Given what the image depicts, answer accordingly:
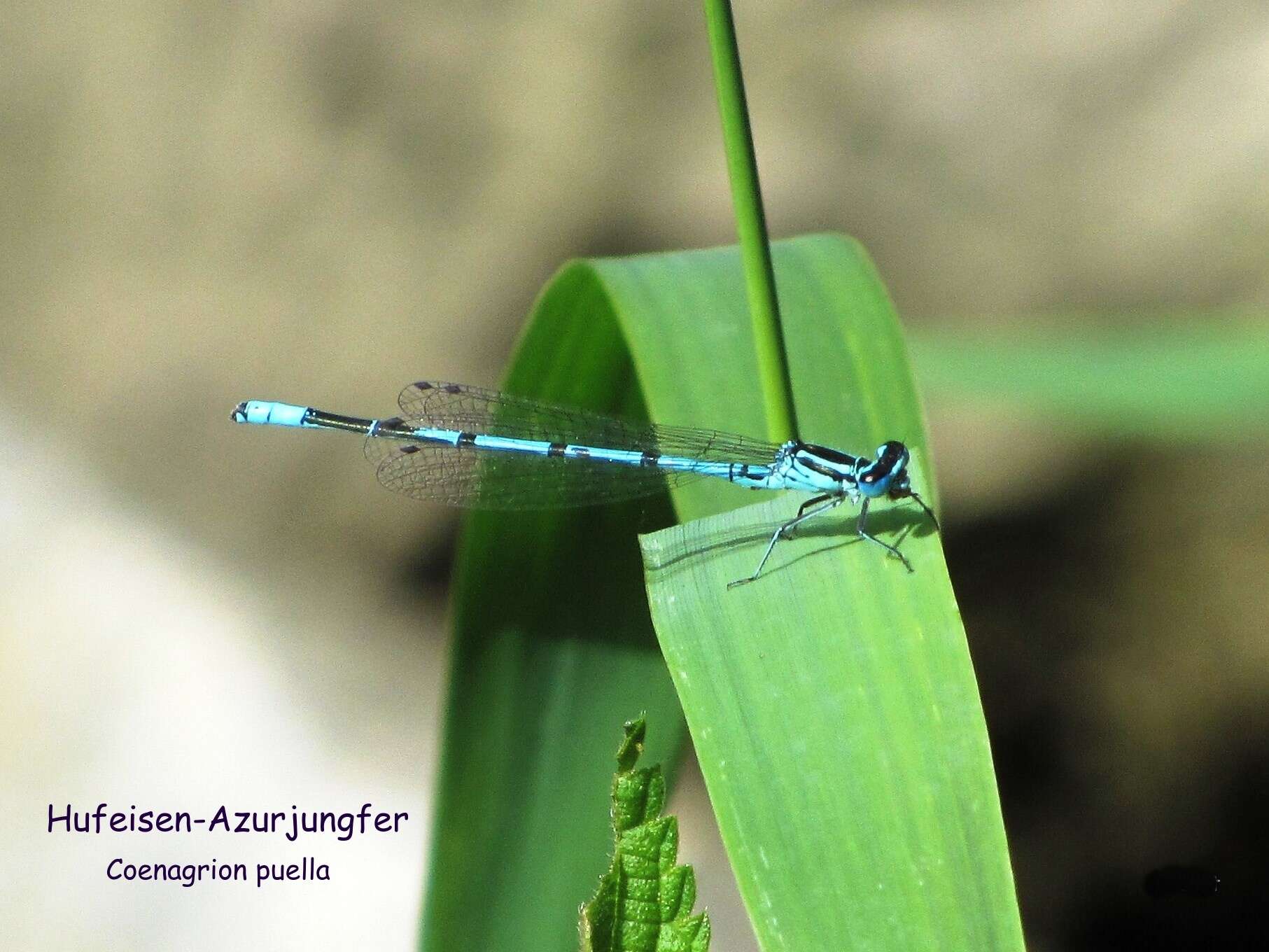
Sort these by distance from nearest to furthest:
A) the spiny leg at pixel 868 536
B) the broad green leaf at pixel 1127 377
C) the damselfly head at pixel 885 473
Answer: the spiny leg at pixel 868 536
the damselfly head at pixel 885 473
the broad green leaf at pixel 1127 377

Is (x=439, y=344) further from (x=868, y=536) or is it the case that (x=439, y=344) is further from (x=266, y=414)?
(x=868, y=536)

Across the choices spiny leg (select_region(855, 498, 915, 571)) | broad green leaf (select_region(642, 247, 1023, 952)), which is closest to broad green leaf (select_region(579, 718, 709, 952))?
broad green leaf (select_region(642, 247, 1023, 952))

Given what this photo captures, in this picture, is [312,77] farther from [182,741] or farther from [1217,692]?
[1217,692]

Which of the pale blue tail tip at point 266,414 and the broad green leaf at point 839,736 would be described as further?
the pale blue tail tip at point 266,414

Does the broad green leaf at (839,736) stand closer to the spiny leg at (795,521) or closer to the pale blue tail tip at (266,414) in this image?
the spiny leg at (795,521)

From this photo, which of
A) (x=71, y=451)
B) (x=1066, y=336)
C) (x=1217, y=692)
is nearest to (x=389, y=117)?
(x=71, y=451)

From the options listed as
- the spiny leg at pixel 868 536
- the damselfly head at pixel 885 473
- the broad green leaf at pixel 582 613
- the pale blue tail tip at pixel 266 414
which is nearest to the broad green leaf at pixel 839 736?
the spiny leg at pixel 868 536

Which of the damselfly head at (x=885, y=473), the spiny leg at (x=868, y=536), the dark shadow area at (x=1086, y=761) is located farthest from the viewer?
the dark shadow area at (x=1086, y=761)

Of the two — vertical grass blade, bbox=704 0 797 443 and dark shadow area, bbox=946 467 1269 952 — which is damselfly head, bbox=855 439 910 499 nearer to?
vertical grass blade, bbox=704 0 797 443
